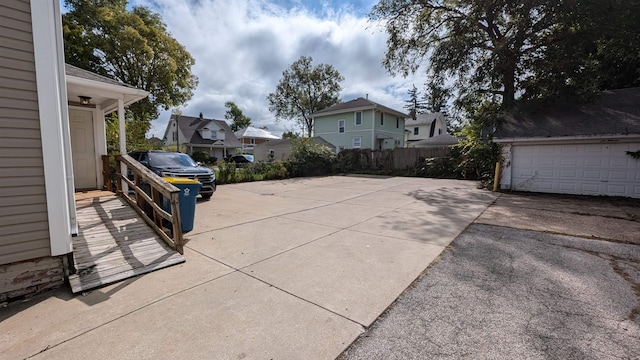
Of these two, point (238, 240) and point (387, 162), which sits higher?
point (387, 162)

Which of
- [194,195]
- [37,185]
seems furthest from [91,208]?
[37,185]

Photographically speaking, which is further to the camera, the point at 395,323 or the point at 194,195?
the point at 194,195

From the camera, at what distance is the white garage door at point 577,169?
8766 millimetres

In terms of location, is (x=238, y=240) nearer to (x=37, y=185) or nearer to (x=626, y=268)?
(x=37, y=185)

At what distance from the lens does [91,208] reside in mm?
5227

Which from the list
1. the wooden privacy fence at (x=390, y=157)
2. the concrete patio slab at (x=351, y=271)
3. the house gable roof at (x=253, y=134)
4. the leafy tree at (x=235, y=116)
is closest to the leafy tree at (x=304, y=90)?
the house gable roof at (x=253, y=134)

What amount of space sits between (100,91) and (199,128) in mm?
32061

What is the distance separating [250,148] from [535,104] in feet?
114

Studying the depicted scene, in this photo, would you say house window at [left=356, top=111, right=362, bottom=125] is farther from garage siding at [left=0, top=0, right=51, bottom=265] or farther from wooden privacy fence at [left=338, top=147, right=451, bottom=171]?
garage siding at [left=0, top=0, right=51, bottom=265]

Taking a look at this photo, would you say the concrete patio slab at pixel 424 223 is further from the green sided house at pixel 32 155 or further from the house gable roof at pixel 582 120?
the house gable roof at pixel 582 120

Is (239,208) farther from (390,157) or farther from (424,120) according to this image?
(424,120)

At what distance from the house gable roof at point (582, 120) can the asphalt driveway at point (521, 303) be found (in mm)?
5806

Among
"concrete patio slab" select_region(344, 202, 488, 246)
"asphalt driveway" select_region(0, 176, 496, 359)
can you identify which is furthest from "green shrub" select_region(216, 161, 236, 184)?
"concrete patio slab" select_region(344, 202, 488, 246)

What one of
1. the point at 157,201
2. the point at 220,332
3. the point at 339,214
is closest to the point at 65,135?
the point at 157,201
